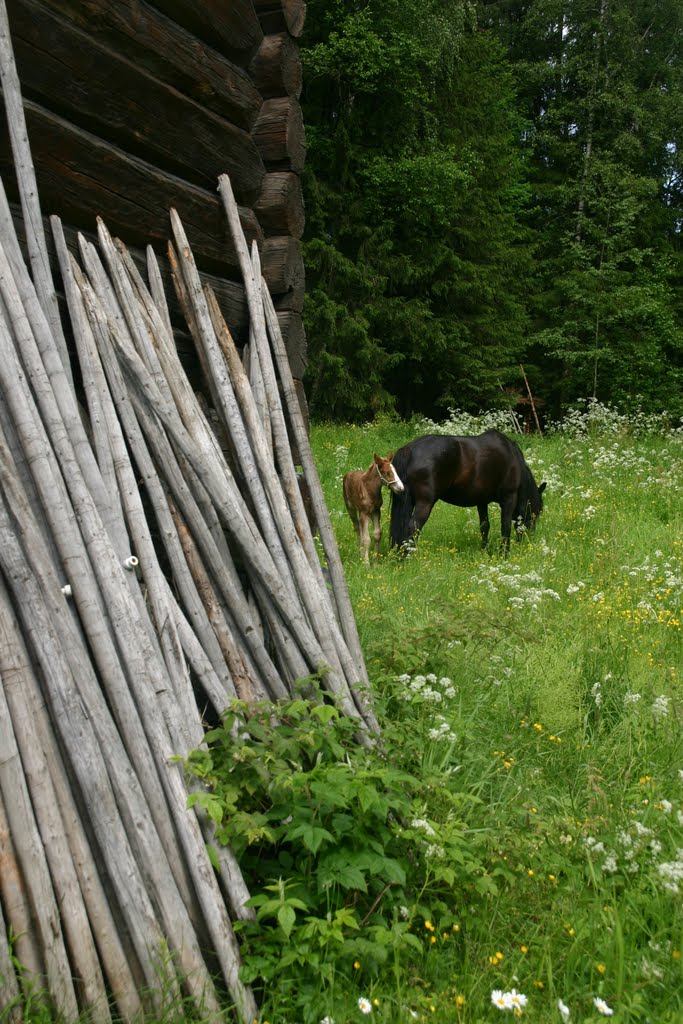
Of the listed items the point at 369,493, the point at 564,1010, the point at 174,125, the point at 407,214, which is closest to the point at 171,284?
the point at 174,125

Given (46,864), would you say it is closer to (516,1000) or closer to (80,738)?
(80,738)

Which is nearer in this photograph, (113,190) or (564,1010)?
(564,1010)

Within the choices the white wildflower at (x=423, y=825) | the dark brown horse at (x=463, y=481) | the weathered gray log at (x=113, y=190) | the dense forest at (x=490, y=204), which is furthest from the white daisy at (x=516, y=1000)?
the dense forest at (x=490, y=204)

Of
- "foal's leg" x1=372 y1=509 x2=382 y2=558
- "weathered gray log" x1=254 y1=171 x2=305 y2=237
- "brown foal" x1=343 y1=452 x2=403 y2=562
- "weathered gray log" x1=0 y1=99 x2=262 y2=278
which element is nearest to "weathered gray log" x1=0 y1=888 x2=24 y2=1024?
"weathered gray log" x1=0 y1=99 x2=262 y2=278

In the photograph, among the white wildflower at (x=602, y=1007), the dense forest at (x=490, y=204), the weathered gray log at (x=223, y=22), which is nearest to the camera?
the white wildflower at (x=602, y=1007)

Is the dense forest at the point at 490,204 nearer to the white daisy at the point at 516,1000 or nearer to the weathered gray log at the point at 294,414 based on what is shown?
the weathered gray log at the point at 294,414

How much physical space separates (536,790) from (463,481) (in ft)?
20.6

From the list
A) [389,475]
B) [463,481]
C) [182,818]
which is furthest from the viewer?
[463,481]

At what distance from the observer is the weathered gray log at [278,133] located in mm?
4898

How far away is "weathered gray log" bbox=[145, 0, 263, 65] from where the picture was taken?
4152 mm

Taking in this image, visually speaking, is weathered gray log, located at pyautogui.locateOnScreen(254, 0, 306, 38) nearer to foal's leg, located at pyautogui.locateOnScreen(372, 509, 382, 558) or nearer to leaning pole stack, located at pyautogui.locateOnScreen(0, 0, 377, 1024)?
leaning pole stack, located at pyautogui.locateOnScreen(0, 0, 377, 1024)

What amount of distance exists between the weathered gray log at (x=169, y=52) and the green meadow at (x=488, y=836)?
2743 millimetres

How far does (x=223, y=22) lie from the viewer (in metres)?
4.37

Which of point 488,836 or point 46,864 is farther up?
point 46,864
